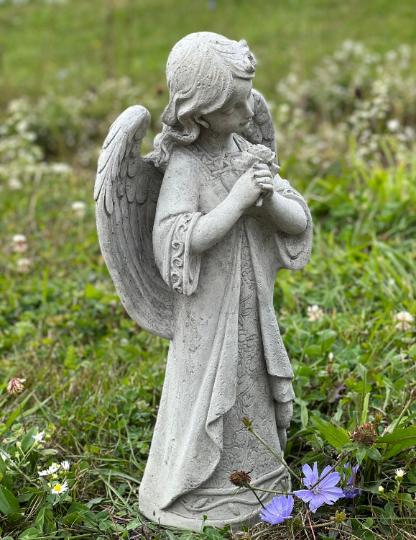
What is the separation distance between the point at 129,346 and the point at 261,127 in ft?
5.02

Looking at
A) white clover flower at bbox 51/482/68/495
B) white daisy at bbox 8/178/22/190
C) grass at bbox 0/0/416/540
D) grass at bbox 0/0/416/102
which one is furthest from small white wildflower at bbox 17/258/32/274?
grass at bbox 0/0/416/102

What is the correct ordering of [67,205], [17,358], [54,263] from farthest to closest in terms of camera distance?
[67,205] → [54,263] → [17,358]

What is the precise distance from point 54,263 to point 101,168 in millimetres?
2794

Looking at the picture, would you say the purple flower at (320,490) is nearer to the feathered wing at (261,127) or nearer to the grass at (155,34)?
the feathered wing at (261,127)

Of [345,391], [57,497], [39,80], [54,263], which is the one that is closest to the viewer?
[57,497]

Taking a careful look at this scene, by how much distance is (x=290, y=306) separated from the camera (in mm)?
3906

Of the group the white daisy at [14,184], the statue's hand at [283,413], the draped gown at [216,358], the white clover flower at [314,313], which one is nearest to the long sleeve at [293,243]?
the draped gown at [216,358]

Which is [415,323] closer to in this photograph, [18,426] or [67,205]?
[18,426]

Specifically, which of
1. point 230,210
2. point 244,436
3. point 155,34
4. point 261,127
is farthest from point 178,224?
point 155,34

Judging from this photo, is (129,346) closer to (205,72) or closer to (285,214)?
(285,214)

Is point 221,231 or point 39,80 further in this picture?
point 39,80

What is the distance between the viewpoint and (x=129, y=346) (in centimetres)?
353

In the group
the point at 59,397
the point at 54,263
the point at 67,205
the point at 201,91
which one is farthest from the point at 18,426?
the point at 67,205

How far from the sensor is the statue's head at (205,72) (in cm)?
204
